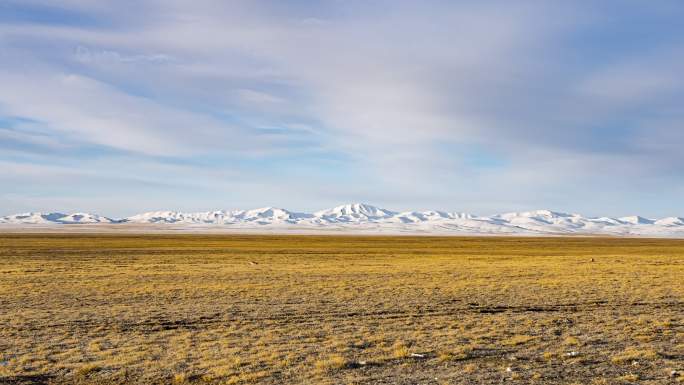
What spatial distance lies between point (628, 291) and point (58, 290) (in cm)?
2968

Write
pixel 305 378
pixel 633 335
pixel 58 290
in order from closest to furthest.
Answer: pixel 305 378
pixel 633 335
pixel 58 290

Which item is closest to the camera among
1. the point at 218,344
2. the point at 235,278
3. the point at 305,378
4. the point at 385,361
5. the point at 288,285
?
the point at 305,378

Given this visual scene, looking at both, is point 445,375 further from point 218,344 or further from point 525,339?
point 218,344

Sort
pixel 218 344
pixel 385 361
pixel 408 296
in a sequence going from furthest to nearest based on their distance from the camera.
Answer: pixel 408 296, pixel 218 344, pixel 385 361

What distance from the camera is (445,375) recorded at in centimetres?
1274

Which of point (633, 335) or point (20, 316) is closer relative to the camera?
point (633, 335)

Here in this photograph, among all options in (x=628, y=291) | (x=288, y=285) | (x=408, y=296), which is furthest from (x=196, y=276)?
(x=628, y=291)

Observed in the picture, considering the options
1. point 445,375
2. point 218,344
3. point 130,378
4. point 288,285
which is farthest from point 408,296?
point 130,378

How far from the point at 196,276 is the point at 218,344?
75.3ft

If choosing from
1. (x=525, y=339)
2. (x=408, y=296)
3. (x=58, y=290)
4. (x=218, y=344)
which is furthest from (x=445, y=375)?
(x=58, y=290)

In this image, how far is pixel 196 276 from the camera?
1516 inches

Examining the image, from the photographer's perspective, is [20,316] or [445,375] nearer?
[445,375]

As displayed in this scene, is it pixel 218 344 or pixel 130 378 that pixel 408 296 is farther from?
pixel 130 378

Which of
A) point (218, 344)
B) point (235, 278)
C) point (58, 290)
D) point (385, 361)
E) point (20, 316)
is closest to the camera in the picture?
point (385, 361)
